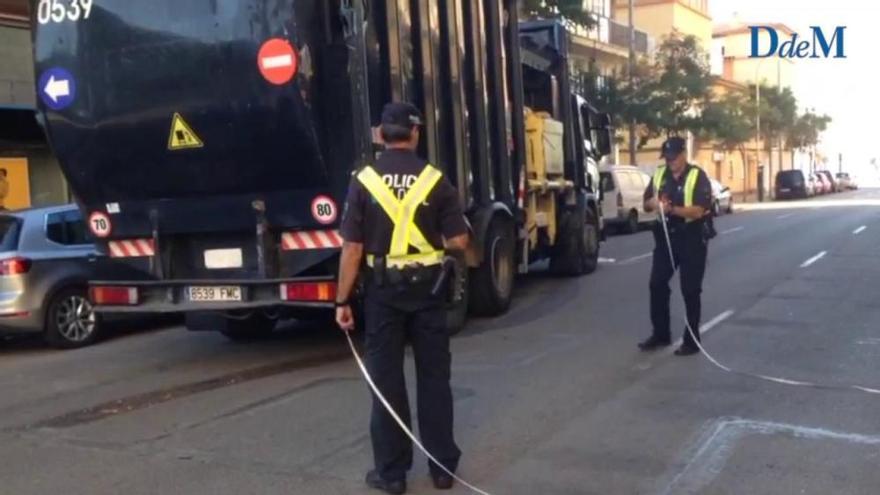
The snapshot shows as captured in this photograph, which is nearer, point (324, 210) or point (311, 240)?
point (324, 210)

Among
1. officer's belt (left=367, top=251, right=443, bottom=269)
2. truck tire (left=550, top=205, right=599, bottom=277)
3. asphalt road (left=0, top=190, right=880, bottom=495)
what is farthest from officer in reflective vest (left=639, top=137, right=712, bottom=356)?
truck tire (left=550, top=205, right=599, bottom=277)

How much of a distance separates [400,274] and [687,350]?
442cm

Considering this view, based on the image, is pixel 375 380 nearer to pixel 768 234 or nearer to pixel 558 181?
pixel 558 181

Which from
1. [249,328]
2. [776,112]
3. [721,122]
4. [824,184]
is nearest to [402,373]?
[249,328]

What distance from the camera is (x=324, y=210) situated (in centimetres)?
A: 836

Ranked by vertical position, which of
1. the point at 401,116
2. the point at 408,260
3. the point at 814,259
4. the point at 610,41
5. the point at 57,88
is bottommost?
the point at 814,259

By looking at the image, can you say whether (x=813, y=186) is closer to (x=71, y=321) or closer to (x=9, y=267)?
(x=71, y=321)

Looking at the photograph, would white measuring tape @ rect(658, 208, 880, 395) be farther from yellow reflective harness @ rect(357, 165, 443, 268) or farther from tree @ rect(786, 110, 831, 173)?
tree @ rect(786, 110, 831, 173)

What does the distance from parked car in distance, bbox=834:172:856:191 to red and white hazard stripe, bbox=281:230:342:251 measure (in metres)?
73.6

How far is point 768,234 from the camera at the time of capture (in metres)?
24.0

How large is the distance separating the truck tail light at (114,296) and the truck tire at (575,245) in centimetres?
714

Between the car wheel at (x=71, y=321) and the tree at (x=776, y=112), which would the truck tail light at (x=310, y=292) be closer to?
the car wheel at (x=71, y=321)

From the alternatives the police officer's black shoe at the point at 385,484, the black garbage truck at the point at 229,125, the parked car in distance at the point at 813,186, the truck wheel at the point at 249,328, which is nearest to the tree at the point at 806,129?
the parked car in distance at the point at 813,186

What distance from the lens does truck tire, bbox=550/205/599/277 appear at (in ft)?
48.7
